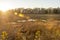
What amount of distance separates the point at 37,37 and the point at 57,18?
323mm

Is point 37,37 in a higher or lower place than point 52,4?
lower

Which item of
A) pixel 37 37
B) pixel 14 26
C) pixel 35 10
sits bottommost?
pixel 37 37

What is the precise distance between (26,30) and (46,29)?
235mm

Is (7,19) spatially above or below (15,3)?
below

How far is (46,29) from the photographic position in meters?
1.97

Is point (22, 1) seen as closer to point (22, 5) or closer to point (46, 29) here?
point (22, 5)

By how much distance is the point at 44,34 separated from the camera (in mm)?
1953

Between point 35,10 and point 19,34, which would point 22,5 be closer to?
point 35,10

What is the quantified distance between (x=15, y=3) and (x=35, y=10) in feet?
0.83

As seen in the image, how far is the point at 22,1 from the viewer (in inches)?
78.4

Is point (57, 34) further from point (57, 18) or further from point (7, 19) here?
point (7, 19)

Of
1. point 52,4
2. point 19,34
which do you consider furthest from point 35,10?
point 19,34

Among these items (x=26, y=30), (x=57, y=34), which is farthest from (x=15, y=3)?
(x=57, y=34)

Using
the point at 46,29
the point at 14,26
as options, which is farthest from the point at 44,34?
the point at 14,26
